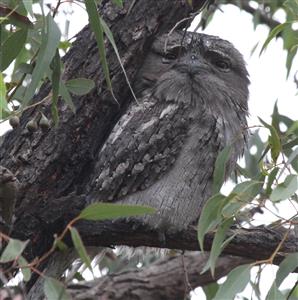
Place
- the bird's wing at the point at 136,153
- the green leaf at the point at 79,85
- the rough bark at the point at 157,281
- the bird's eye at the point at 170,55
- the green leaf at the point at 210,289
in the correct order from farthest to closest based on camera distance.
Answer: the green leaf at the point at 210,289 → the rough bark at the point at 157,281 → the bird's eye at the point at 170,55 → the bird's wing at the point at 136,153 → the green leaf at the point at 79,85

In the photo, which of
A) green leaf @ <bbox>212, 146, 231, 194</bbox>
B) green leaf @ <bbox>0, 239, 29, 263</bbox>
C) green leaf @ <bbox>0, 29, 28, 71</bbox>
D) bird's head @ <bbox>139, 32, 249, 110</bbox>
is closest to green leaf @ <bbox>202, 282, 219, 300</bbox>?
bird's head @ <bbox>139, 32, 249, 110</bbox>

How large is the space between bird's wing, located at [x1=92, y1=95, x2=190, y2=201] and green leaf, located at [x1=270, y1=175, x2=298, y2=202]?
36.5 inches

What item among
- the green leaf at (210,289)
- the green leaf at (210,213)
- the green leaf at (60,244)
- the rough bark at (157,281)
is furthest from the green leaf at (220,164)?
the green leaf at (210,289)

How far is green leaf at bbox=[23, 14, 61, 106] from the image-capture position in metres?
2.17

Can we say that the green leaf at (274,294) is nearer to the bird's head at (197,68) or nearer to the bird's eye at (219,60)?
the bird's head at (197,68)

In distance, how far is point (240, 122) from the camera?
137 inches

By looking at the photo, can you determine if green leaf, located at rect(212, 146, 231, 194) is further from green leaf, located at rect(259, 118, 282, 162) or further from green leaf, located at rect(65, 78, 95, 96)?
green leaf, located at rect(65, 78, 95, 96)

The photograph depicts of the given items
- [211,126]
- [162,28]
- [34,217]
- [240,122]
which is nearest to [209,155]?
[211,126]

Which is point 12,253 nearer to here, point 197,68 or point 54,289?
point 54,289

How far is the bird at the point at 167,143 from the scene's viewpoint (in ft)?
10.3

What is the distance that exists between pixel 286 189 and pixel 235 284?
333 mm

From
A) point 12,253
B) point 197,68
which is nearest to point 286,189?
point 12,253

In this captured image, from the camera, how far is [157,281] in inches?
157

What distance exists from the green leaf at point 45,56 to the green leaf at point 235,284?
83cm
